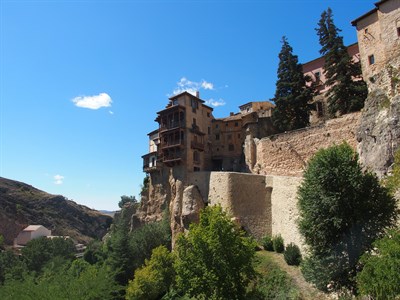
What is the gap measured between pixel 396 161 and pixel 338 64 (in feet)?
66.1

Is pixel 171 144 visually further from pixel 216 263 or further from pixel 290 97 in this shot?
pixel 216 263

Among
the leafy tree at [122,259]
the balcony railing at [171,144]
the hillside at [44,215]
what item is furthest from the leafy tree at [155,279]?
the hillside at [44,215]

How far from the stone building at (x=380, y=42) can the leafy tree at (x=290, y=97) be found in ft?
31.0

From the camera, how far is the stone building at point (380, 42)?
26.6 meters

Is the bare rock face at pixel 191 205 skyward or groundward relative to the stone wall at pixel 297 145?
groundward

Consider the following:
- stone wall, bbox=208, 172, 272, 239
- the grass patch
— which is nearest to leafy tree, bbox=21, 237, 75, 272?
stone wall, bbox=208, 172, 272, 239

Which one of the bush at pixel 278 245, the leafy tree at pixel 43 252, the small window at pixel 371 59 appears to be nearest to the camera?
the bush at pixel 278 245

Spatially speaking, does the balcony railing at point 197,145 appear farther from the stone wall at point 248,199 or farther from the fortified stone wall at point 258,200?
the stone wall at point 248,199

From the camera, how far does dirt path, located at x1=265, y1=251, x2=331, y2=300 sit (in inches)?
824

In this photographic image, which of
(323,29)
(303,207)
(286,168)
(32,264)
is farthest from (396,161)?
(32,264)

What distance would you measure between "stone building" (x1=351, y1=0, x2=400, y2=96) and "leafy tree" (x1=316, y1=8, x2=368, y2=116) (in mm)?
2609

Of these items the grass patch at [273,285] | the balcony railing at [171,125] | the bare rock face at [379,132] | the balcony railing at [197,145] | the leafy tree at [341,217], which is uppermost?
the balcony railing at [171,125]

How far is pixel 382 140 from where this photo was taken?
899 inches

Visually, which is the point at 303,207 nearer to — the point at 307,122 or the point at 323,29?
the point at 307,122
